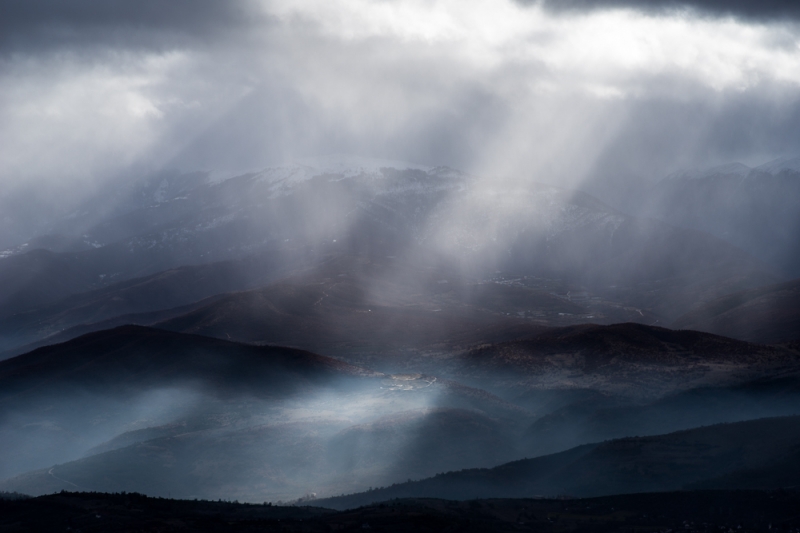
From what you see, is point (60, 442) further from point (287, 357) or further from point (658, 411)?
point (658, 411)

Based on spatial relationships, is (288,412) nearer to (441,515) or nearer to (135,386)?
(135,386)

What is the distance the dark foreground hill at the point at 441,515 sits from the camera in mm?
44406

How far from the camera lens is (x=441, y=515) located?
153ft

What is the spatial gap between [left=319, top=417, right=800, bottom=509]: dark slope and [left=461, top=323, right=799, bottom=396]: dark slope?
1139 inches

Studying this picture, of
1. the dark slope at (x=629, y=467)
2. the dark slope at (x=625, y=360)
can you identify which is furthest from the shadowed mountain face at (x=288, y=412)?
the dark slope at (x=629, y=467)

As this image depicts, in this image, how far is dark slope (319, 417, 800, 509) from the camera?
59.3m

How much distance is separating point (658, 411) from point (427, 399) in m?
25.1

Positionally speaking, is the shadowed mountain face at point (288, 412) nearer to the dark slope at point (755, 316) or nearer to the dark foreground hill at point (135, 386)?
the dark foreground hill at point (135, 386)

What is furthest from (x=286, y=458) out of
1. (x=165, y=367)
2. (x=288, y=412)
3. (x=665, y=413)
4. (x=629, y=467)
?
(x=665, y=413)

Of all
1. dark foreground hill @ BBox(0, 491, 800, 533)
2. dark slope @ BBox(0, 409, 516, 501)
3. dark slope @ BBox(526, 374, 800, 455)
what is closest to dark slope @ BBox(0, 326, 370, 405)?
dark slope @ BBox(0, 409, 516, 501)

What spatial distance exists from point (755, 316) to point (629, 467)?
9296cm

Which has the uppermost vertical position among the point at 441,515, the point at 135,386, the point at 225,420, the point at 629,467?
the point at 135,386

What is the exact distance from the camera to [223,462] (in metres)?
74.9

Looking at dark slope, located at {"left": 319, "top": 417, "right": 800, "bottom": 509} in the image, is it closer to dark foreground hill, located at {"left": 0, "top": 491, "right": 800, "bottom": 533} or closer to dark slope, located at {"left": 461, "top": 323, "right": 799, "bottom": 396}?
dark foreground hill, located at {"left": 0, "top": 491, "right": 800, "bottom": 533}
